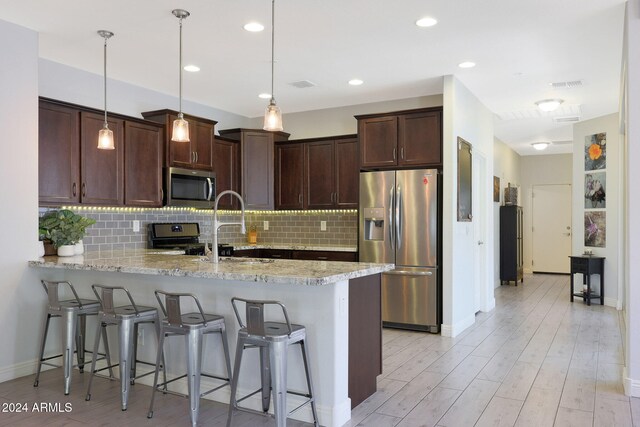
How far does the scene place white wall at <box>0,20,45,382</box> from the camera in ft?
12.5

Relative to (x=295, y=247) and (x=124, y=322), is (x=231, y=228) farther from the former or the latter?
(x=124, y=322)

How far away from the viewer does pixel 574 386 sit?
374 centimetres

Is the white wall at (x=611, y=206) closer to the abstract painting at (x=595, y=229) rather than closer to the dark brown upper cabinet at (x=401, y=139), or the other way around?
the abstract painting at (x=595, y=229)

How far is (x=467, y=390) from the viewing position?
3.64m

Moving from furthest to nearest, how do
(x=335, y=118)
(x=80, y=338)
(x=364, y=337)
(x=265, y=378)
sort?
(x=335, y=118) < (x=80, y=338) < (x=364, y=337) < (x=265, y=378)

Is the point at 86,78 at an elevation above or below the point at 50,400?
above

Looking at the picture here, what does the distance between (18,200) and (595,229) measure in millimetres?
7338

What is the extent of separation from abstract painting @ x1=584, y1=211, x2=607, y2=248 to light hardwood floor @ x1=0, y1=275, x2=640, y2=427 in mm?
2242

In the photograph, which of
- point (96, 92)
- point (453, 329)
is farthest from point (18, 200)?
point (453, 329)

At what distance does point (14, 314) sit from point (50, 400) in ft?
2.88

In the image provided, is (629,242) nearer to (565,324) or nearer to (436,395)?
(436,395)

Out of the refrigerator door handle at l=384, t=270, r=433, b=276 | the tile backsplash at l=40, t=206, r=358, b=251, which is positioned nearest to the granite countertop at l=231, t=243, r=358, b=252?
the tile backsplash at l=40, t=206, r=358, b=251

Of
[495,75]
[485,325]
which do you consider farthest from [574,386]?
[495,75]

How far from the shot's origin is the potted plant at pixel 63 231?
426 cm
